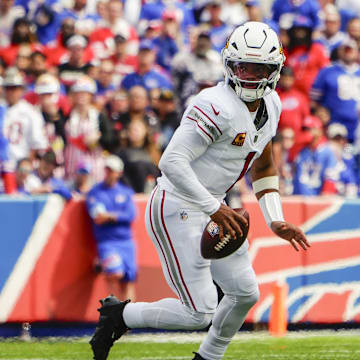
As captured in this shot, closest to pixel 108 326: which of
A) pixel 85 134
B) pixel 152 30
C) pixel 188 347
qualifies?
pixel 188 347

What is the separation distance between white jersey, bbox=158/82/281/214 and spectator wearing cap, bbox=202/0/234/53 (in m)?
6.24

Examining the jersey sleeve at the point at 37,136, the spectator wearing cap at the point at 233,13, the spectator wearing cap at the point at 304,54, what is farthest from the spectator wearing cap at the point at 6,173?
the spectator wearing cap at the point at 233,13

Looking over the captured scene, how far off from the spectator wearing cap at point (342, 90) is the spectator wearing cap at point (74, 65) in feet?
8.19

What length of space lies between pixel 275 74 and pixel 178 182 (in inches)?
28.3

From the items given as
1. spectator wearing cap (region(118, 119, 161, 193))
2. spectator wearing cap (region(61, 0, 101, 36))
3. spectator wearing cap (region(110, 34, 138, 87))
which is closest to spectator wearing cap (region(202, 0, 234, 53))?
spectator wearing cap (region(110, 34, 138, 87))

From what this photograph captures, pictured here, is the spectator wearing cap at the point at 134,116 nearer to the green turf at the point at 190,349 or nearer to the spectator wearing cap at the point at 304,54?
the green turf at the point at 190,349

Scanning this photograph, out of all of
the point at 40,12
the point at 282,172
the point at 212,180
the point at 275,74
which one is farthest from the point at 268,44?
the point at 40,12

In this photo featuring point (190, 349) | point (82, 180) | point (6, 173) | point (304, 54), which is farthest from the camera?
point (304, 54)

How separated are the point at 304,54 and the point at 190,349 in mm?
5223

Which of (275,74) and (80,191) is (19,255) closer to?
(80,191)

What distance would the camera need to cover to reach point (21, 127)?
29.8 feet

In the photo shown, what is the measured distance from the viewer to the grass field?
263 inches

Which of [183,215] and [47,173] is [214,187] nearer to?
[183,215]

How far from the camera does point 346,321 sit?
28.9 ft
